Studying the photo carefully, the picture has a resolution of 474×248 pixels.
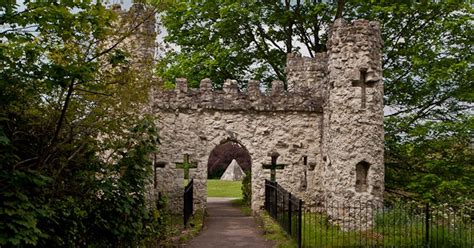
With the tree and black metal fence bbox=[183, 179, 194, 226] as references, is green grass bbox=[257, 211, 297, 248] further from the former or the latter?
the tree

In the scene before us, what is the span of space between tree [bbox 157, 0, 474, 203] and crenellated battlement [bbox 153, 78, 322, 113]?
1.29 meters

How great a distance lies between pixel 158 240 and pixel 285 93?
7447mm

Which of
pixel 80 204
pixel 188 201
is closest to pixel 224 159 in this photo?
pixel 188 201

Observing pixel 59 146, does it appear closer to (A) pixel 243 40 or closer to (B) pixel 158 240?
(B) pixel 158 240

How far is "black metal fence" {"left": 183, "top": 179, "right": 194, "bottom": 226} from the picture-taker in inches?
478

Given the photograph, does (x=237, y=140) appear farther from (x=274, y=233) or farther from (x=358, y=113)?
(x=274, y=233)

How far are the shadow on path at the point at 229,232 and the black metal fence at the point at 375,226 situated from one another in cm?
71

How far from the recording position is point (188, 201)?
13.1 metres

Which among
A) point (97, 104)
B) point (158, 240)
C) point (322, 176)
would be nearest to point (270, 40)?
point (322, 176)

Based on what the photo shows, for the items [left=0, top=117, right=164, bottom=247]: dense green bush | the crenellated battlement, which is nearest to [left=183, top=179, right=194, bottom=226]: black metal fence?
the crenellated battlement

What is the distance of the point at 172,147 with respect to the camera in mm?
15250

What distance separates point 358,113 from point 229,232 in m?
4.27

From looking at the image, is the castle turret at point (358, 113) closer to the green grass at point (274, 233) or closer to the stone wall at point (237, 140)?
the green grass at point (274, 233)

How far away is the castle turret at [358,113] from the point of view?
1268 cm
